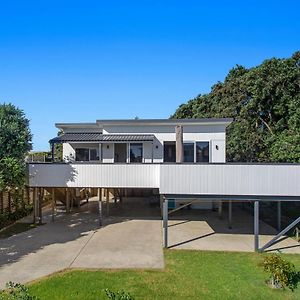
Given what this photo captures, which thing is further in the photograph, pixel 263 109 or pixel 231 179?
pixel 263 109

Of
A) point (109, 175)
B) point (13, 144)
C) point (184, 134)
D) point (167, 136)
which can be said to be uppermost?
point (184, 134)

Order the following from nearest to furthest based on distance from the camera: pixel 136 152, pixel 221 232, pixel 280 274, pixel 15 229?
pixel 280 274 < pixel 221 232 < pixel 15 229 < pixel 136 152

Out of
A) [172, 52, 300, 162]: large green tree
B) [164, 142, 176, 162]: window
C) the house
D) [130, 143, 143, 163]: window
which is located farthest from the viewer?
[172, 52, 300, 162]: large green tree

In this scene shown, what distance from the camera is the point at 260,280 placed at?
31.6 feet

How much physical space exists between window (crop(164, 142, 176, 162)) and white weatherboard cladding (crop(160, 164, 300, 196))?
256 inches

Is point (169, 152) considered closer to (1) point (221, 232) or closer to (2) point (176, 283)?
(1) point (221, 232)

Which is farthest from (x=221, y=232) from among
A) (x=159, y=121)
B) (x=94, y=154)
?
(x=94, y=154)

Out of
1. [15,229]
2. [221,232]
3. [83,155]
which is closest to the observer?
[221,232]

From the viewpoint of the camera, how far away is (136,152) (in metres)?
19.6

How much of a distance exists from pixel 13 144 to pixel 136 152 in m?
7.17

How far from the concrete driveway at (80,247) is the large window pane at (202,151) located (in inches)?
184

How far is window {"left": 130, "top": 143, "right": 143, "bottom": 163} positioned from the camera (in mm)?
19562

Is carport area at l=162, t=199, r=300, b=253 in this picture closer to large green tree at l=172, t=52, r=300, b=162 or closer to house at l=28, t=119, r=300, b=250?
house at l=28, t=119, r=300, b=250

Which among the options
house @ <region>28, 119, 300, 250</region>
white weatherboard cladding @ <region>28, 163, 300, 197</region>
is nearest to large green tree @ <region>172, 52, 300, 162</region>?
house @ <region>28, 119, 300, 250</region>
